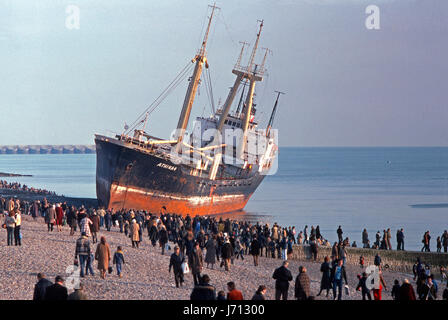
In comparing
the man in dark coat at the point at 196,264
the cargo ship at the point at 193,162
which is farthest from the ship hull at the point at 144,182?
the man in dark coat at the point at 196,264

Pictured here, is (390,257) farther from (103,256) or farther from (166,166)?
(166,166)

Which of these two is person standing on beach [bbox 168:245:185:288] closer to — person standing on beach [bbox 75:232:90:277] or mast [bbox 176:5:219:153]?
person standing on beach [bbox 75:232:90:277]

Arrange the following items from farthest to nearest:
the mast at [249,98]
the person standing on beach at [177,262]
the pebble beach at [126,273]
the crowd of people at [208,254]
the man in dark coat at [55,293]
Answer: the mast at [249,98] < the person standing on beach at [177,262] < the pebble beach at [126,273] < the crowd of people at [208,254] < the man in dark coat at [55,293]

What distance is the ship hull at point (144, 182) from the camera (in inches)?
1984

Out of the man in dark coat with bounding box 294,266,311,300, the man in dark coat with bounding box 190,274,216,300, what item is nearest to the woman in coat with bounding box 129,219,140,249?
the man in dark coat with bounding box 294,266,311,300

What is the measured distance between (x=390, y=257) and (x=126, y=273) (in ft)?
→ 55.7

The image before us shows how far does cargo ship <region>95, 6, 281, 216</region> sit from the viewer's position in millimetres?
50781

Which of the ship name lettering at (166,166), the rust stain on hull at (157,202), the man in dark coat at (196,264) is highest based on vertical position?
the ship name lettering at (166,166)

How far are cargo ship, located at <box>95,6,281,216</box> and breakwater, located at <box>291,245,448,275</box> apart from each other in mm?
17345

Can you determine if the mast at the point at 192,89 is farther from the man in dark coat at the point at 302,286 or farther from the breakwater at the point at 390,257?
the man in dark coat at the point at 302,286

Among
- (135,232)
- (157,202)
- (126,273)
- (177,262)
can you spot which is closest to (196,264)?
(177,262)

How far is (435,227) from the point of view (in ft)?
224
